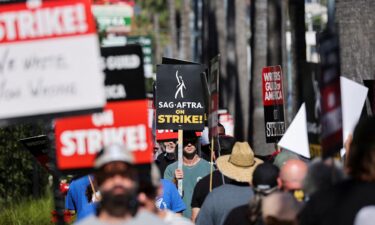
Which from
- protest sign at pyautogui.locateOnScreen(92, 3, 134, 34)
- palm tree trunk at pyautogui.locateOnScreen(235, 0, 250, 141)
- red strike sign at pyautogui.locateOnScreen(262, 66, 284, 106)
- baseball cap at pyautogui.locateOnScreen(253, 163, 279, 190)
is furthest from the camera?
protest sign at pyautogui.locateOnScreen(92, 3, 134, 34)

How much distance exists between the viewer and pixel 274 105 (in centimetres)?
1479

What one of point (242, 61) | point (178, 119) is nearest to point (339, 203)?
point (178, 119)

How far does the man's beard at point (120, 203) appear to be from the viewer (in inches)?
264

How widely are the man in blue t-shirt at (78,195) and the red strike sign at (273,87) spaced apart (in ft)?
11.9

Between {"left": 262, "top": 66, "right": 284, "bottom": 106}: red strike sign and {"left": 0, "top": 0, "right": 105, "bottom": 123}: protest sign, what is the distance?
6.63m

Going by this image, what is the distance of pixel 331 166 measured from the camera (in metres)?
7.43

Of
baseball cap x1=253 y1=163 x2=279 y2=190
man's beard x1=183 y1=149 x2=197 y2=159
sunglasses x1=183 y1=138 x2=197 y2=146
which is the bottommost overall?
man's beard x1=183 y1=149 x2=197 y2=159

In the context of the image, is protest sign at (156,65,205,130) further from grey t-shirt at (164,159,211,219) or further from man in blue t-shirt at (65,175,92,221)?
man in blue t-shirt at (65,175,92,221)

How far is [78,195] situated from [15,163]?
10.5 m

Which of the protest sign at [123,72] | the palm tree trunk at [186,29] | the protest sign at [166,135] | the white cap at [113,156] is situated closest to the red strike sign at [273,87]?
the protest sign at [166,135]

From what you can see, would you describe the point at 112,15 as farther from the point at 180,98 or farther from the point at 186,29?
the point at 180,98

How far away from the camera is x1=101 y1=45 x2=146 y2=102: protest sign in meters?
8.64

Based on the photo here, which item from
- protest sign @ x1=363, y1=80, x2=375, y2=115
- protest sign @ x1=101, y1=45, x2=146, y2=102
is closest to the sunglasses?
protest sign @ x1=363, y1=80, x2=375, y2=115

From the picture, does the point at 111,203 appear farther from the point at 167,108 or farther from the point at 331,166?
the point at 167,108
